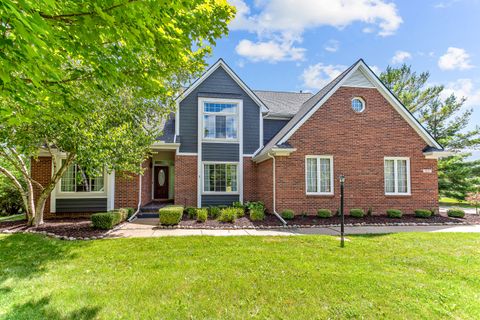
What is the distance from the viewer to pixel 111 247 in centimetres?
664

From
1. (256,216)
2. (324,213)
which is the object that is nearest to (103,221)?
(256,216)

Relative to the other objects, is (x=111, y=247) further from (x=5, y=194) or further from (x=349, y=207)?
(x=5, y=194)

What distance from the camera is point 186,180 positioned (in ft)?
44.2

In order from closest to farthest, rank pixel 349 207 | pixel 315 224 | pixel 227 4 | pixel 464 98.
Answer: pixel 227 4 < pixel 315 224 < pixel 349 207 < pixel 464 98

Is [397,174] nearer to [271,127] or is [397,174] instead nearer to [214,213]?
[271,127]

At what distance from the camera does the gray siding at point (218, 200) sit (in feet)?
44.3

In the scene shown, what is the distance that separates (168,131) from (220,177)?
3.88 meters

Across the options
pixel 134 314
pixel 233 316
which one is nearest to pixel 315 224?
pixel 233 316

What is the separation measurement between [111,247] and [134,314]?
368cm

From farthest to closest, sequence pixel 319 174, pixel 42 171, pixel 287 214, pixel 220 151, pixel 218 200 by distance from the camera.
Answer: pixel 220 151, pixel 218 200, pixel 319 174, pixel 42 171, pixel 287 214

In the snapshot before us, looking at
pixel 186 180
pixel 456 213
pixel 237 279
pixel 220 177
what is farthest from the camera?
pixel 220 177

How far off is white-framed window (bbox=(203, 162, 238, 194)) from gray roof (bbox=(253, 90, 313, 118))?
4219 millimetres

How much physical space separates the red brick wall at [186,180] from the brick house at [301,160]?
0.05 meters

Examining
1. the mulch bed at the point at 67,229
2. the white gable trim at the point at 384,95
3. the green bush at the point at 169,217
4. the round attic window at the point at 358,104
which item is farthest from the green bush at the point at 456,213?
the mulch bed at the point at 67,229
